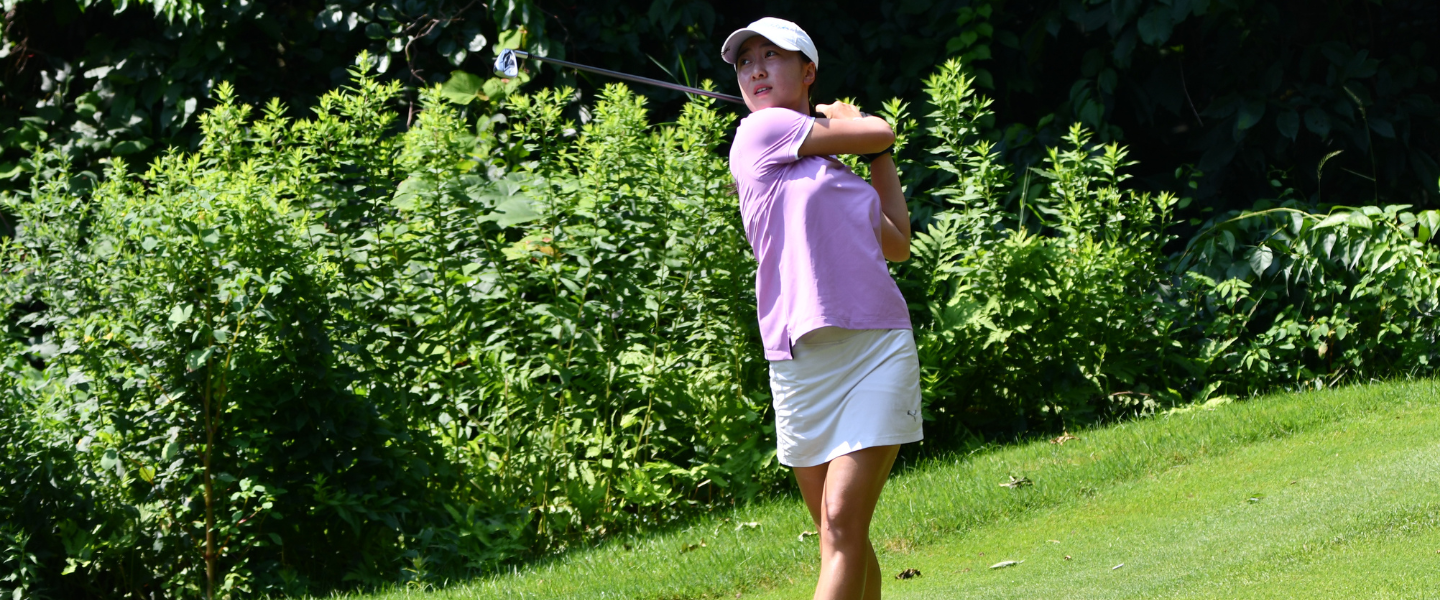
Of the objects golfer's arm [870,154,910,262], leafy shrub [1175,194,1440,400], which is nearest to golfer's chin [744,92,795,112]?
golfer's arm [870,154,910,262]

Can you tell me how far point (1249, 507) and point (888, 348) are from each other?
2.20 metres

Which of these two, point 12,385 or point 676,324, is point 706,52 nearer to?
point 676,324

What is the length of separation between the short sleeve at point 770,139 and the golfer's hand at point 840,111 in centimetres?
13

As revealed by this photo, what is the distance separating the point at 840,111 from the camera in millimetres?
3148

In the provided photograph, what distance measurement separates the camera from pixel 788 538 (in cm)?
484

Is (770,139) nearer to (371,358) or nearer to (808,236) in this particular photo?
(808,236)

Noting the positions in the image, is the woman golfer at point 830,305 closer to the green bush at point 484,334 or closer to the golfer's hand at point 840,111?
the golfer's hand at point 840,111

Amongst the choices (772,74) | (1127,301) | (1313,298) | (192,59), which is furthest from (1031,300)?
(192,59)

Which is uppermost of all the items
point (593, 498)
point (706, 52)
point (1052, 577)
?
point (706, 52)

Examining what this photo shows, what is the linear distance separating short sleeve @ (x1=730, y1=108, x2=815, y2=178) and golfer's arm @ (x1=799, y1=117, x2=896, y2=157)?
0.07ft

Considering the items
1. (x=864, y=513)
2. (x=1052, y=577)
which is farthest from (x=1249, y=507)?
(x=864, y=513)

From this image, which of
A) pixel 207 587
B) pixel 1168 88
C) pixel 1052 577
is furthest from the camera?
pixel 1168 88

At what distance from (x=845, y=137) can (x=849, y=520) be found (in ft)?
2.94

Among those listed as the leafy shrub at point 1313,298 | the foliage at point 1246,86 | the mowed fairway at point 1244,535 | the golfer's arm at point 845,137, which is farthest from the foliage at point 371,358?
the foliage at point 1246,86
